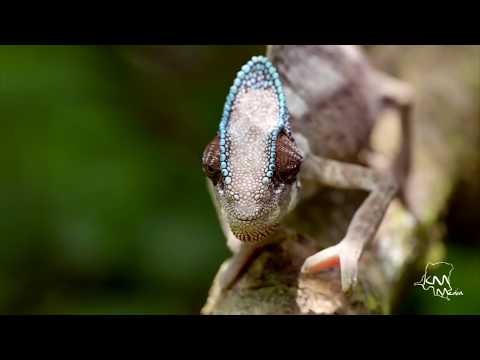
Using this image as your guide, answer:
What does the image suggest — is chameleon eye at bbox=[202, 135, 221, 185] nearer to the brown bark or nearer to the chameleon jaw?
the chameleon jaw

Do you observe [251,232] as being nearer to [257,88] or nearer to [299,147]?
[257,88]

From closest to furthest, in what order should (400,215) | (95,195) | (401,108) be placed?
(400,215), (401,108), (95,195)

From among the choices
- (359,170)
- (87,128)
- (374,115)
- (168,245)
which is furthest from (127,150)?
(359,170)

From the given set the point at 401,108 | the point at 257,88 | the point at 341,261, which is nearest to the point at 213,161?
the point at 257,88

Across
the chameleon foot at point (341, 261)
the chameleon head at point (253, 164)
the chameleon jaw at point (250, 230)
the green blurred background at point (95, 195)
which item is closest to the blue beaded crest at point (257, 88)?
the chameleon head at point (253, 164)

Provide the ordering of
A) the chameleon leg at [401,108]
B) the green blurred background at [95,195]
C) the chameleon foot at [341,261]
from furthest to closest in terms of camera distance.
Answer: the green blurred background at [95,195], the chameleon leg at [401,108], the chameleon foot at [341,261]

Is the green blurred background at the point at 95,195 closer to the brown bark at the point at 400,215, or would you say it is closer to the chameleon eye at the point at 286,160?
the brown bark at the point at 400,215
